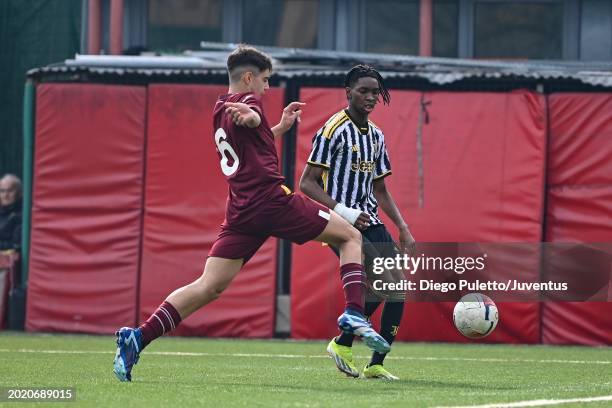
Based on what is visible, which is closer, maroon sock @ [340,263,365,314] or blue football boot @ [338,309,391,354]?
blue football boot @ [338,309,391,354]

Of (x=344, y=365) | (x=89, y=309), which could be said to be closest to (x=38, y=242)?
(x=89, y=309)

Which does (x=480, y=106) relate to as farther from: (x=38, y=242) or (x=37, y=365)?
(x=37, y=365)

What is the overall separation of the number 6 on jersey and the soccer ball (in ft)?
7.54

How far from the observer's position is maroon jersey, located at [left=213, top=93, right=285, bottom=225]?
26.6 feet

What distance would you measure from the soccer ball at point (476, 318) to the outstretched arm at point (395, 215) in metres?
0.58

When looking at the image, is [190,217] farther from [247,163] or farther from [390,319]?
[247,163]

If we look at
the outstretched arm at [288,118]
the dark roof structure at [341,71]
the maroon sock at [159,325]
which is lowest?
the maroon sock at [159,325]

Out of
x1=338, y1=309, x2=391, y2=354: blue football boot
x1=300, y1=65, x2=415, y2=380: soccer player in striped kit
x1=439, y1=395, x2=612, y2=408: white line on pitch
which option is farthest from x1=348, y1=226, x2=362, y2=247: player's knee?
x1=439, y1=395, x2=612, y2=408: white line on pitch

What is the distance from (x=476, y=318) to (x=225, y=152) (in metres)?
2.41

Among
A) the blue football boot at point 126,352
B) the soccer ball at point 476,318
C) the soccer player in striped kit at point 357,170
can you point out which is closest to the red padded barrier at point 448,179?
the soccer ball at point 476,318

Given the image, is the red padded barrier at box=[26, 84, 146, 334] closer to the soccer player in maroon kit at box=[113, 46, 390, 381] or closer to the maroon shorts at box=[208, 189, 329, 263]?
the soccer player in maroon kit at box=[113, 46, 390, 381]

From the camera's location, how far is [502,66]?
16172 millimetres

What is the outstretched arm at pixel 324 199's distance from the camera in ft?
29.2

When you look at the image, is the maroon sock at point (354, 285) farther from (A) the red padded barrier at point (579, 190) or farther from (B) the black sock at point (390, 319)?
(A) the red padded barrier at point (579, 190)
